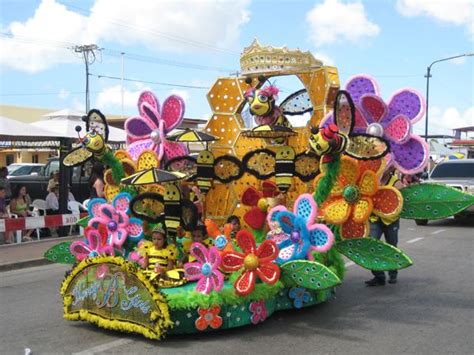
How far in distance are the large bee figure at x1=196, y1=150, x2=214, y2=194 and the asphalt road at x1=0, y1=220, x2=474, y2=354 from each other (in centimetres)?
210

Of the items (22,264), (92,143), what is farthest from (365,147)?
(22,264)

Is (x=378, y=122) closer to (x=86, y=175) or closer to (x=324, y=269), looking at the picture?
(x=324, y=269)

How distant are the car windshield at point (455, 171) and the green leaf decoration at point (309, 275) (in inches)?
499

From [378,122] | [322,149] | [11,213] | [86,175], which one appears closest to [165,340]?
[322,149]

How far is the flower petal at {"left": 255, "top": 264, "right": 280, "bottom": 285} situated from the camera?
589cm

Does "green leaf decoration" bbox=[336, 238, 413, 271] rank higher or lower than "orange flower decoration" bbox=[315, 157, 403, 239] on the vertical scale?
lower

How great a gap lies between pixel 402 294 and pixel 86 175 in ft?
42.0

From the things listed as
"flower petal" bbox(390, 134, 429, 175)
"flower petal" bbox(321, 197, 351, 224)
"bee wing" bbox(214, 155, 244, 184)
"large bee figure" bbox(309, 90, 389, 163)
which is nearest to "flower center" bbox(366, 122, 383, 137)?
"flower petal" bbox(390, 134, 429, 175)

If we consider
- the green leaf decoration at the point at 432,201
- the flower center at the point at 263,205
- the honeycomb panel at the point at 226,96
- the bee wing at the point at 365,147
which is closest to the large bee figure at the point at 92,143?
the flower center at the point at 263,205

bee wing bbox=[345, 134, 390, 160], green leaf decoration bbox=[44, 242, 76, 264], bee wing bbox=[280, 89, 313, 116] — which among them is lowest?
green leaf decoration bbox=[44, 242, 76, 264]

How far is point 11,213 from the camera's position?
13.8m

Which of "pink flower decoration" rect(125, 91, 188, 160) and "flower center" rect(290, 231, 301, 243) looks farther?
"pink flower decoration" rect(125, 91, 188, 160)

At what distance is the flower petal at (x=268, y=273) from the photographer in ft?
19.3

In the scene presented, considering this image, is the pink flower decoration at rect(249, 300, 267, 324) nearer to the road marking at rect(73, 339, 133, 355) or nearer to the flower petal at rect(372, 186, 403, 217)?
the road marking at rect(73, 339, 133, 355)
